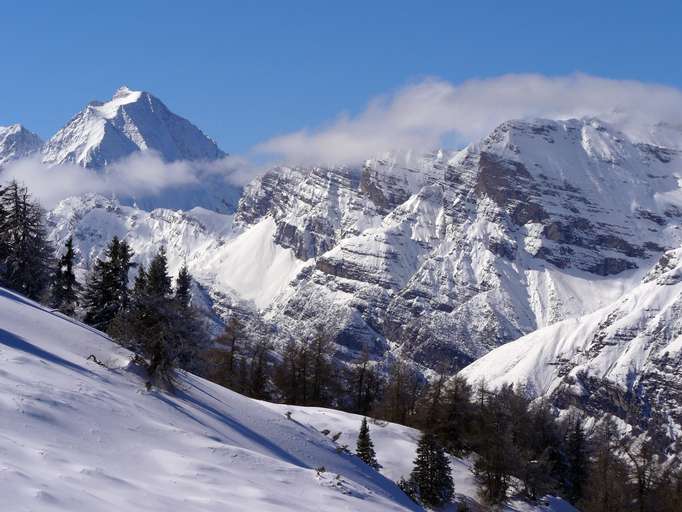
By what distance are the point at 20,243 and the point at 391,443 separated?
1195 inches

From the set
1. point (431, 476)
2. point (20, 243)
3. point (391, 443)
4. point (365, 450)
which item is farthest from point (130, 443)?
point (20, 243)

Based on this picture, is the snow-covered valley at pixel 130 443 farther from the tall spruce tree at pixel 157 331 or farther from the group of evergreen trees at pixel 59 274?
the group of evergreen trees at pixel 59 274

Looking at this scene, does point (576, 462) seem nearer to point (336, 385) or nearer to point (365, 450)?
point (336, 385)

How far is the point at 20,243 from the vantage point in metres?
65.1

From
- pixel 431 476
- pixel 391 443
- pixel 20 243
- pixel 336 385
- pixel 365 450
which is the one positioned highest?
pixel 20 243

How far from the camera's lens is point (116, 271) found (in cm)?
6169

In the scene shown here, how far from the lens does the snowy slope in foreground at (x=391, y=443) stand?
178 feet

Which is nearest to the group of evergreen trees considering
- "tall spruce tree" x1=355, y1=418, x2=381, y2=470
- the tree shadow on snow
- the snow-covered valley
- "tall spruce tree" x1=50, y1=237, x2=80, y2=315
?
"tall spruce tree" x1=50, y1=237, x2=80, y2=315

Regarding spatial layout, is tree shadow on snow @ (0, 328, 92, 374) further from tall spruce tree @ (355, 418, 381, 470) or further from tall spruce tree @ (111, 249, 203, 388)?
tall spruce tree @ (355, 418, 381, 470)

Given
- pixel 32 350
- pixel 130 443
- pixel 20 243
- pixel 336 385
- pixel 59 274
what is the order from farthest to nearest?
pixel 336 385 → pixel 59 274 → pixel 20 243 → pixel 32 350 → pixel 130 443

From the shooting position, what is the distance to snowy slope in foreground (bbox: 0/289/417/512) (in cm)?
2231

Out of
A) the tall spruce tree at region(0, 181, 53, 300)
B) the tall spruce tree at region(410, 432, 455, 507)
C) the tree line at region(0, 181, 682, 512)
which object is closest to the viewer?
the tree line at region(0, 181, 682, 512)

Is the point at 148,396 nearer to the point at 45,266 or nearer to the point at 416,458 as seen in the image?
the point at 416,458

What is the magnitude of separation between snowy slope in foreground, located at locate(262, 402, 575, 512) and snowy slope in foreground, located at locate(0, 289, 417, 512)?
1107cm
